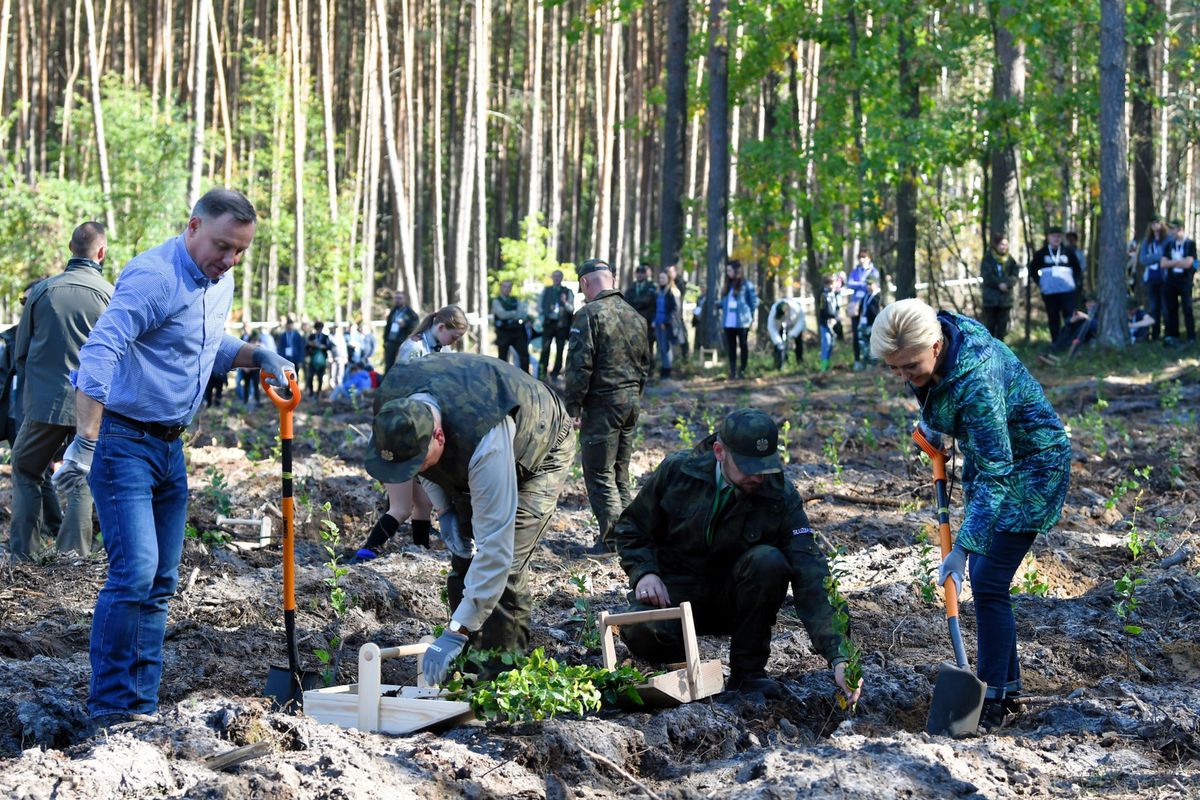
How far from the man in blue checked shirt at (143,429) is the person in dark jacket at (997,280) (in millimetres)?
15466

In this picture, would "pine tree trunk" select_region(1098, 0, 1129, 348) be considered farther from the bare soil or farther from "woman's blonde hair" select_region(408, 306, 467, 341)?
"woman's blonde hair" select_region(408, 306, 467, 341)

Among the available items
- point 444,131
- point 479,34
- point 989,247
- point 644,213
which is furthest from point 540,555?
point 444,131

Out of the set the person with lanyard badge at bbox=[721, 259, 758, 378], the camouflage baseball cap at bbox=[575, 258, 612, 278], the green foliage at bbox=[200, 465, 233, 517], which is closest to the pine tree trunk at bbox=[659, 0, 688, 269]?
the person with lanyard badge at bbox=[721, 259, 758, 378]

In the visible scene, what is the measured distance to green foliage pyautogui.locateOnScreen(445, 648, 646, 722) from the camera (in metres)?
4.96

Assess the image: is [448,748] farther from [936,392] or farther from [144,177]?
[144,177]

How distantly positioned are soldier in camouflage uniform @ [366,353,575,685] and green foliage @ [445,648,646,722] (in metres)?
0.11

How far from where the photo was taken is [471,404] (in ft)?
15.8

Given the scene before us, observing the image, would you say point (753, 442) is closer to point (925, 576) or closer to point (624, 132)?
point (925, 576)

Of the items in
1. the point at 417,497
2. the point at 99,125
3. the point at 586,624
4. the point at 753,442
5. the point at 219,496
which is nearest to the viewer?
the point at 753,442

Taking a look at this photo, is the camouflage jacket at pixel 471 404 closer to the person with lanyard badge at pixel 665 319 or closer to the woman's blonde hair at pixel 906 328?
the woman's blonde hair at pixel 906 328

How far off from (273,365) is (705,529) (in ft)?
6.02

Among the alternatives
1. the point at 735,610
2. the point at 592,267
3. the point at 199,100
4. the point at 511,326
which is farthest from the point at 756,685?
the point at 199,100

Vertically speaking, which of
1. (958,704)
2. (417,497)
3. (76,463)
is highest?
(76,463)

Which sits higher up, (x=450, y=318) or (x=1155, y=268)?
(x=1155, y=268)
